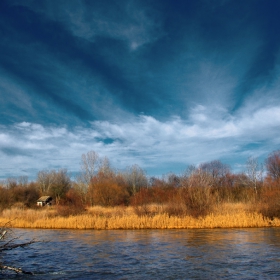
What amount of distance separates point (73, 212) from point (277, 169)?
4318cm

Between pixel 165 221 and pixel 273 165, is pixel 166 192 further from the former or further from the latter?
pixel 273 165

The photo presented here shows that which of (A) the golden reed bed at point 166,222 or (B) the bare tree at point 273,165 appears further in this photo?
(B) the bare tree at point 273,165

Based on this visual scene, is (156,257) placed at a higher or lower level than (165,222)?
lower

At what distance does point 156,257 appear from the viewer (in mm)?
12953

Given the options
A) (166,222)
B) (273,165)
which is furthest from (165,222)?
(273,165)

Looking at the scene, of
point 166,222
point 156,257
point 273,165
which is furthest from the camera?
point 273,165

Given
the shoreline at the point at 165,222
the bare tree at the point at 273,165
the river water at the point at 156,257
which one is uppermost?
the bare tree at the point at 273,165

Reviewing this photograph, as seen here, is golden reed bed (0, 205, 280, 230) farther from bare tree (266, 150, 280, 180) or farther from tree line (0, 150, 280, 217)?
bare tree (266, 150, 280, 180)

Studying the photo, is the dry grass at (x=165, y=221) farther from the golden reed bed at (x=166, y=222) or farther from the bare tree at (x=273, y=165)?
the bare tree at (x=273, y=165)

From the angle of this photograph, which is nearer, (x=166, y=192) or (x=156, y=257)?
(x=156, y=257)

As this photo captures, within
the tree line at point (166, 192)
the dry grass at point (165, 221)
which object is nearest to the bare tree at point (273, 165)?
the tree line at point (166, 192)

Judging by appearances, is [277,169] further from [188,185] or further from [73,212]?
[73,212]

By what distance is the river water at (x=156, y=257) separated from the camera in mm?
10227

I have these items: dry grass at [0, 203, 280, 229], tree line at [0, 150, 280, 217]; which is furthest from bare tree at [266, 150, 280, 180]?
dry grass at [0, 203, 280, 229]
